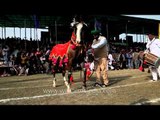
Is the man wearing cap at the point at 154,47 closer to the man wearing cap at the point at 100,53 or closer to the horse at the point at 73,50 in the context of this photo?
the man wearing cap at the point at 100,53

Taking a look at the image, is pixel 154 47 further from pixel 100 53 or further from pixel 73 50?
pixel 73 50

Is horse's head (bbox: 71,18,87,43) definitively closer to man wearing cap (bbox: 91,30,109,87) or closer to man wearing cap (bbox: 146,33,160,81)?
man wearing cap (bbox: 91,30,109,87)

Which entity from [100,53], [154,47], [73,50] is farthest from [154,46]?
[73,50]

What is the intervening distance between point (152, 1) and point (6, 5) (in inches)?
58.4

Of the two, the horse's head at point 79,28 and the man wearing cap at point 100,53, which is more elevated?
the horse's head at point 79,28

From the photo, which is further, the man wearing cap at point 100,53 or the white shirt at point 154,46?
the white shirt at point 154,46

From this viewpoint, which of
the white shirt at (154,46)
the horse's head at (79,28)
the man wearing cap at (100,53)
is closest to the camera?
the horse's head at (79,28)

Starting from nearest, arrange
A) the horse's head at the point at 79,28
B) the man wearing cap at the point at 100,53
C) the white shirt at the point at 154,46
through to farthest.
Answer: the horse's head at the point at 79,28, the man wearing cap at the point at 100,53, the white shirt at the point at 154,46

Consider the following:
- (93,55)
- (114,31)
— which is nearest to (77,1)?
(93,55)

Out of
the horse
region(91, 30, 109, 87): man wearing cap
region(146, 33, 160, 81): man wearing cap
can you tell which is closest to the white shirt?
region(146, 33, 160, 81): man wearing cap

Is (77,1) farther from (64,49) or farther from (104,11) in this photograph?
(64,49)

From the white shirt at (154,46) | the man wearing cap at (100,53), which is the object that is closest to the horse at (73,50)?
the man wearing cap at (100,53)

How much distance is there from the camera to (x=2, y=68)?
22.8 m

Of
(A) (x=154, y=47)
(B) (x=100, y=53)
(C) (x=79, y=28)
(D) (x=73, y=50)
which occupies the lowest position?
(B) (x=100, y=53)
